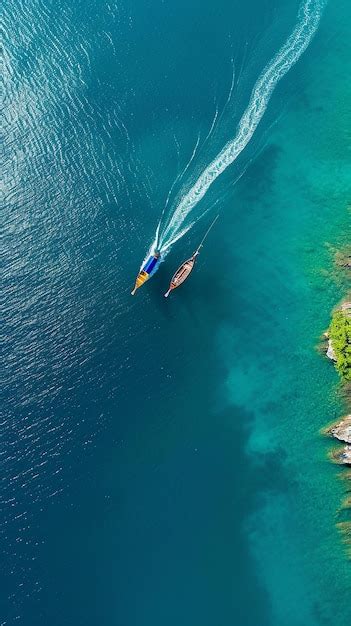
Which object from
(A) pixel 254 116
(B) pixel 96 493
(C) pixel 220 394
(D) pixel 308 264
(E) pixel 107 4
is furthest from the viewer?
(E) pixel 107 4

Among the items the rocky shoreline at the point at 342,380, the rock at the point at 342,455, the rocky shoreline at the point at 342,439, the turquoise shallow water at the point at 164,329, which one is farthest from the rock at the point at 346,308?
the rock at the point at 342,455

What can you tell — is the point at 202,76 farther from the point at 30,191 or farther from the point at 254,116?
the point at 30,191

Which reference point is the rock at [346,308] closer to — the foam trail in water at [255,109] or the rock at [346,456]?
the rock at [346,456]

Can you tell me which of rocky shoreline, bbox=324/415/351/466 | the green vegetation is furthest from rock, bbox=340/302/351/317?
rocky shoreline, bbox=324/415/351/466

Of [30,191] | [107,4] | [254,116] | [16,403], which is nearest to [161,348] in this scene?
[16,403]

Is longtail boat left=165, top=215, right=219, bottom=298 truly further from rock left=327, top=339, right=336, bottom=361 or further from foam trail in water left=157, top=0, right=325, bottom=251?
rock left=327, top=339, right=336, bottom=361

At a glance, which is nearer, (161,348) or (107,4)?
(161,348)
